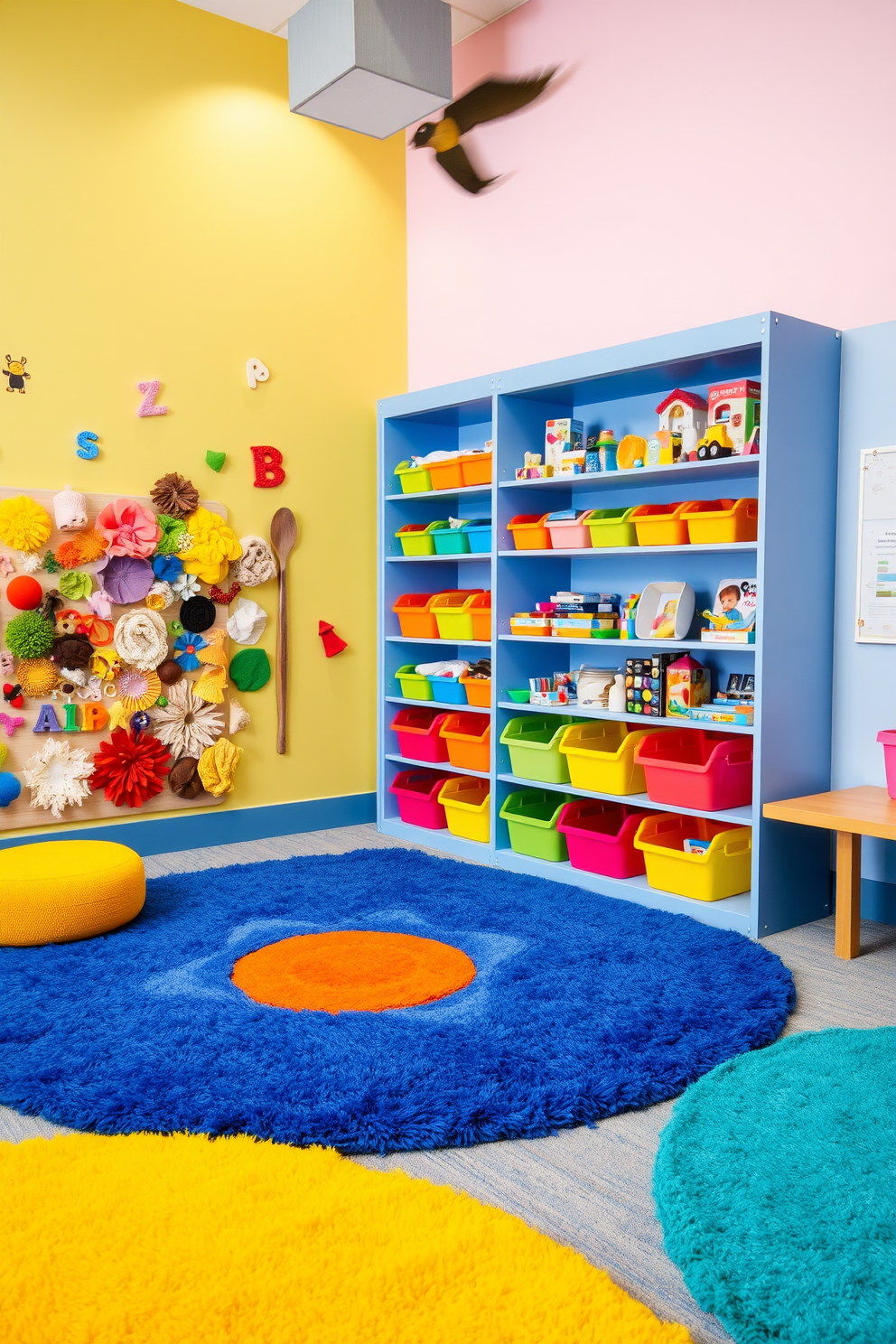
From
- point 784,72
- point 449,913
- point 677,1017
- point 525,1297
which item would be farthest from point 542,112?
point 525,1297

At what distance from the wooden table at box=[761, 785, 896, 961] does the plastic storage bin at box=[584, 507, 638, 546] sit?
44.0 inches

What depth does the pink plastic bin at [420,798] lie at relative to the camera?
185 inches

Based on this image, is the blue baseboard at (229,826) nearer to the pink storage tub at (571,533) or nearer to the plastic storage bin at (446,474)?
the plastic storage bin at (446,474)

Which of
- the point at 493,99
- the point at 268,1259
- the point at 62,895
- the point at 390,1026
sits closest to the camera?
the point at 268,1259

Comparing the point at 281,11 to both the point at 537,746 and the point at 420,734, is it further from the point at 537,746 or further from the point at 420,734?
the point at 537,746

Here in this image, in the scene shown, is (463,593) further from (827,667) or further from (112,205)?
(112,205)

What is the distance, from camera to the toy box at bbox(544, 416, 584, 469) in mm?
4031

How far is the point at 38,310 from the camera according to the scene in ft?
13.2

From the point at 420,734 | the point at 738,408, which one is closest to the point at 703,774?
the point at 738,408

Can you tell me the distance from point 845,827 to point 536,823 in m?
1.36

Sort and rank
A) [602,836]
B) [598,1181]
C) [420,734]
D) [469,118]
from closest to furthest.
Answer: [598,1181], [602,836], [420,734], [469,118]

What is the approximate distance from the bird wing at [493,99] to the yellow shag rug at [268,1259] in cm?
444

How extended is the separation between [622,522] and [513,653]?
31.1 inches

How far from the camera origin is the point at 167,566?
4281 millimetres
